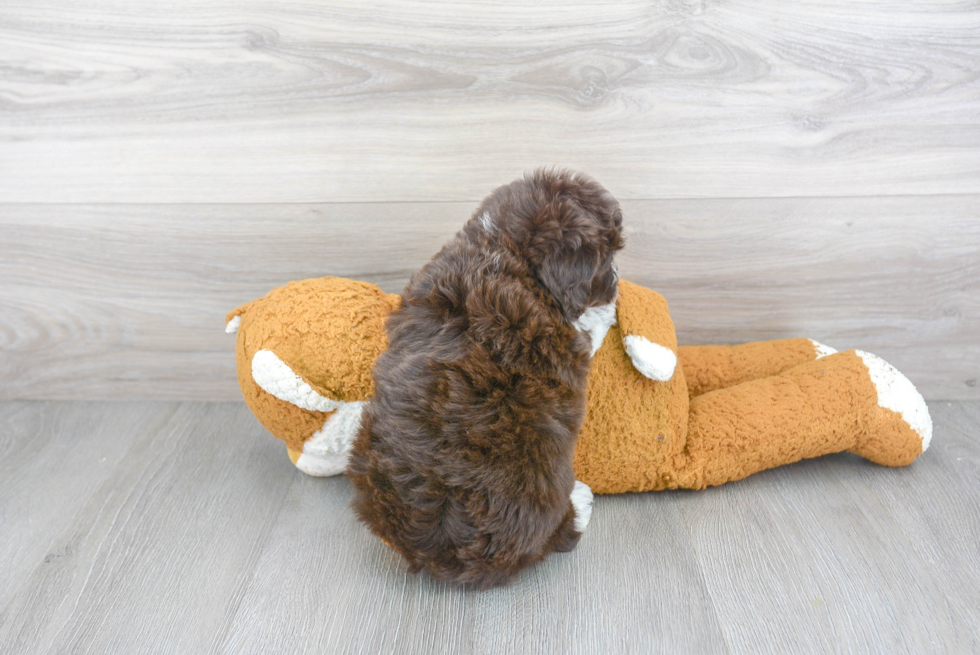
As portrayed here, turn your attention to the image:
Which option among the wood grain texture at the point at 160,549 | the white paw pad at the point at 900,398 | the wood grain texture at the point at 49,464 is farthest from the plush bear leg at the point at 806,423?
the wood grain texture at the point at 49,464

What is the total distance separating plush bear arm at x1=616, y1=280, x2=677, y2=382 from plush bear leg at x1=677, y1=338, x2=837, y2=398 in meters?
0.19

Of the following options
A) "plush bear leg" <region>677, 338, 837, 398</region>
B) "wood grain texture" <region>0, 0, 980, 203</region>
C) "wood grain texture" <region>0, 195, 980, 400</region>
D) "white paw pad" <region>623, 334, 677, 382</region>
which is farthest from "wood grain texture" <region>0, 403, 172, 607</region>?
"plush bear leg" <region>677, 338, 837, 398</region>

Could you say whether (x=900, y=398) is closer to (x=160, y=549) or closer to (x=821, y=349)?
(x=821, y=349)

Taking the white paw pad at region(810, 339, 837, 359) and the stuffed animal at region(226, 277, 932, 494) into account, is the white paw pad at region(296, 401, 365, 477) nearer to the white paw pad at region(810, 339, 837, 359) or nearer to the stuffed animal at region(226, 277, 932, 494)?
the stuffed animal at region(226, 277, 932, 494)

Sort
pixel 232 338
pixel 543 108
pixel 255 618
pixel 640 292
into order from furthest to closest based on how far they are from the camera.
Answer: pixel 232 338 → pixel 543 108 → pixel 640 292 → pixel 255 618

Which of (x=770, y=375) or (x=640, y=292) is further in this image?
(x=770, y=375)

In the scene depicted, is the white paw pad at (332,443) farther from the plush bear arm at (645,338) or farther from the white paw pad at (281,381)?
the plush bear arm at (645,338)

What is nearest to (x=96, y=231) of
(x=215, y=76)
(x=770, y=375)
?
(x=215, y=76)

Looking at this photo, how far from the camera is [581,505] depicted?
820 millimetres

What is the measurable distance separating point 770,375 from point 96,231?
114 centimetres

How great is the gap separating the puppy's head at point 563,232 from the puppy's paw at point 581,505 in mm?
250

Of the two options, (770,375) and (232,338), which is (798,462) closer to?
(770,375)

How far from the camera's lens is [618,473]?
902 mm

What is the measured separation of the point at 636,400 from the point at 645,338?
95 millimetres
